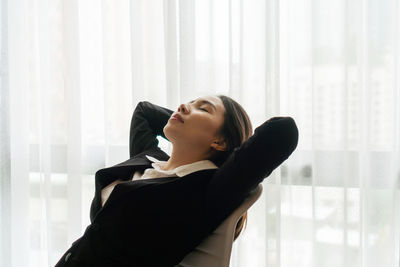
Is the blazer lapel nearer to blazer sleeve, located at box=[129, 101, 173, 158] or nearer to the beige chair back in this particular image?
blazer sleeve, located at box=[129, 101, 173, 158]

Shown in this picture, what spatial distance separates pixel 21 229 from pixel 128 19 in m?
1.19

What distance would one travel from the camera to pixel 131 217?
1031mm

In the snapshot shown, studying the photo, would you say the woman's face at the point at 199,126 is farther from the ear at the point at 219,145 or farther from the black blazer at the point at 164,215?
the black blazer at the point at 164,215

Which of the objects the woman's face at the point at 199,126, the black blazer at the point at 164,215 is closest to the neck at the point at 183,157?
the woman's face at the point at 199,126

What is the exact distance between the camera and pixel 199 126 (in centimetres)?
117

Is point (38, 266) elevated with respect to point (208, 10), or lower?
lower

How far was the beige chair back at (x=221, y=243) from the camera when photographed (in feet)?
3.22

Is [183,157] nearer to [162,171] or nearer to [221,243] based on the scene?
[162,171]

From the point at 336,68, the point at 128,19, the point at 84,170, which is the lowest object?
the point at 84,170

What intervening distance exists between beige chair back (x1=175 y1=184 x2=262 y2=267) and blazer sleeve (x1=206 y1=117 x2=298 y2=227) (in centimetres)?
2

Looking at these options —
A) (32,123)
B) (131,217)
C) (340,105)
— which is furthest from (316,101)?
(32,123)

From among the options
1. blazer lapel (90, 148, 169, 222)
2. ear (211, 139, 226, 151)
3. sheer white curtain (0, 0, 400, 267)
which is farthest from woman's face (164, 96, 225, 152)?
sheer white curtain (0, 0, 400, 267)

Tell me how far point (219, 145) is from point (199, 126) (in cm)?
8

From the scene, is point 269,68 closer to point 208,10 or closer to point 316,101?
point 316,101
